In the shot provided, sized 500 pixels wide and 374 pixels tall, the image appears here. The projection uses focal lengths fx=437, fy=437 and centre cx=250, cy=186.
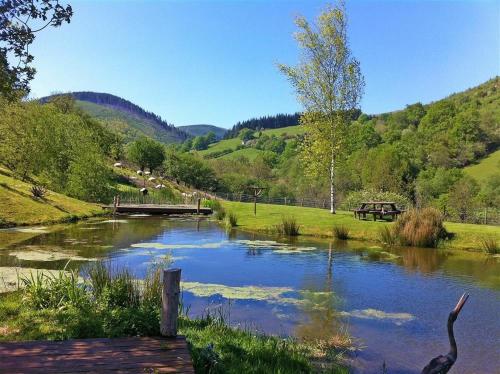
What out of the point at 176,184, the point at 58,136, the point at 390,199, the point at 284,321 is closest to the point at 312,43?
the point at 390,199

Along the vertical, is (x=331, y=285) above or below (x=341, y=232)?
below

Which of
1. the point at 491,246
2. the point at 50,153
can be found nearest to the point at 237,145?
the point at 50,153

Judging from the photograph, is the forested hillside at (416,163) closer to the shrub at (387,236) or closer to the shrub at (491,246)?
the shrub at (387,236)

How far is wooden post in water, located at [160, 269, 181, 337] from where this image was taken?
6492 mm

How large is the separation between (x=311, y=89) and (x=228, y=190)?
263 ft

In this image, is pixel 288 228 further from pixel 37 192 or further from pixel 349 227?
pixel 37 192

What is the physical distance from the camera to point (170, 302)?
21.2ft

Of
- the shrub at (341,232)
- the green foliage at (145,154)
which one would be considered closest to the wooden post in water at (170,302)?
the shrub at (341,232)

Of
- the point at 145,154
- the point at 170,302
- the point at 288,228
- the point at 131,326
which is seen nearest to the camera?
the point at 170,302

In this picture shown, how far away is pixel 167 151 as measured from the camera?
11488 cm

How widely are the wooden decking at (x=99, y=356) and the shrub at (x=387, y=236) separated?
1972cm

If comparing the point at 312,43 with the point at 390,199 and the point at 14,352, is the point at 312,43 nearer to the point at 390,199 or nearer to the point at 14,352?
the point at 390,199

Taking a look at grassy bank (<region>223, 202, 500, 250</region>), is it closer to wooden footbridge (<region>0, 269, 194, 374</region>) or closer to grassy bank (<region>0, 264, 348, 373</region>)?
grassy bank (<region>0, 264, 348, 373</region>)

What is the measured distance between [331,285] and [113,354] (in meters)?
9.85
